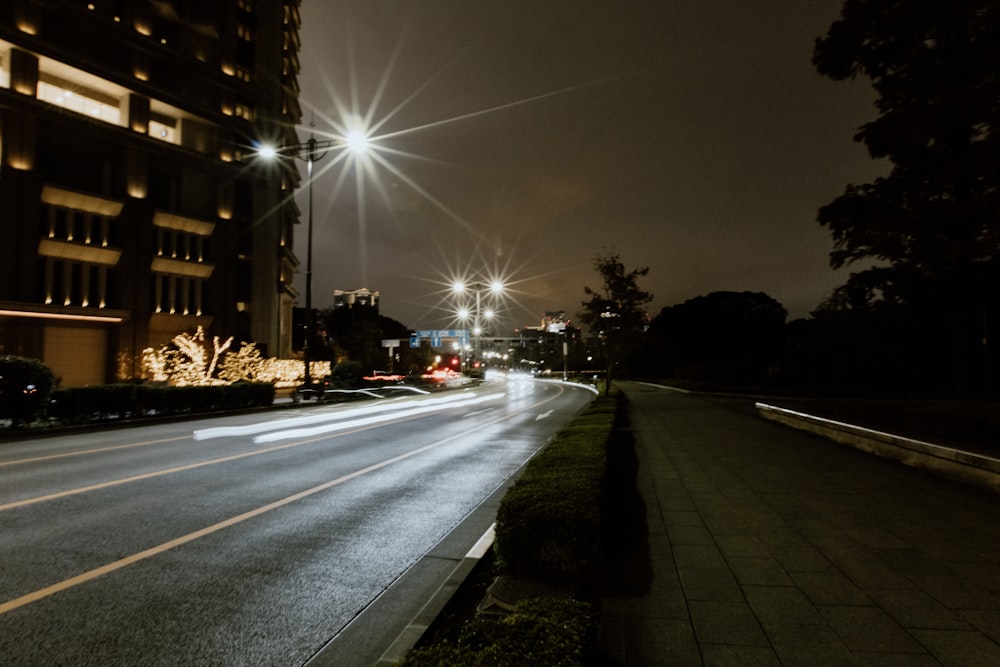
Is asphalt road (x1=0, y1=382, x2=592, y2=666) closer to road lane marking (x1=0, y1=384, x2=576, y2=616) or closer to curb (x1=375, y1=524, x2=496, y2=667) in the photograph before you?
road lane marking (x1=0, y1=384, x2=576, y2=616)

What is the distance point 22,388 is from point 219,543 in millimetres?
14492

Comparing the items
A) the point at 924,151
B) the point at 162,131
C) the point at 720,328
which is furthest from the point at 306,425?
the point at 720,328

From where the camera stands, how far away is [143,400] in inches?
768

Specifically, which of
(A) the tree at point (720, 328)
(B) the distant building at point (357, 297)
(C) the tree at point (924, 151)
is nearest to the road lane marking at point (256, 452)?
(C) the tree at point (924, 151)

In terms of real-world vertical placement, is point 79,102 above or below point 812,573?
above

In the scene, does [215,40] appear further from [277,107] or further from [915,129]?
[915,129]

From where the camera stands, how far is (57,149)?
1353 inches

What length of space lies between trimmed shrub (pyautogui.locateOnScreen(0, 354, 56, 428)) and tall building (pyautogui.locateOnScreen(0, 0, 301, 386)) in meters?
20.5

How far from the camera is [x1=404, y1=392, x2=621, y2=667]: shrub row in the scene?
2756 millimetres

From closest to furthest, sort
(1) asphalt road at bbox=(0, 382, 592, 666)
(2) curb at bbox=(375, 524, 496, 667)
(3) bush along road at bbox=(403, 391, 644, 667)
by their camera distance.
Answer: (3) bush along road at bbox=(403, 391, 644, 667), (2) curb at bbox=(375, 524, 496, 667), (1) asphalt road at bbox=(0, 382, 592, 666)

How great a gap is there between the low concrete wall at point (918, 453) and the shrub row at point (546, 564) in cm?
548

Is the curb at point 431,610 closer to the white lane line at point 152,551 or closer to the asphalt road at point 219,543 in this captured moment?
the asphalt road at point 219,543

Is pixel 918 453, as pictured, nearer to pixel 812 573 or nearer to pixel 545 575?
pixel 812 573

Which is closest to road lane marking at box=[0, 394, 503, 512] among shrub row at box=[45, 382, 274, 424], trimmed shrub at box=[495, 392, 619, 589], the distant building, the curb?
the curb
